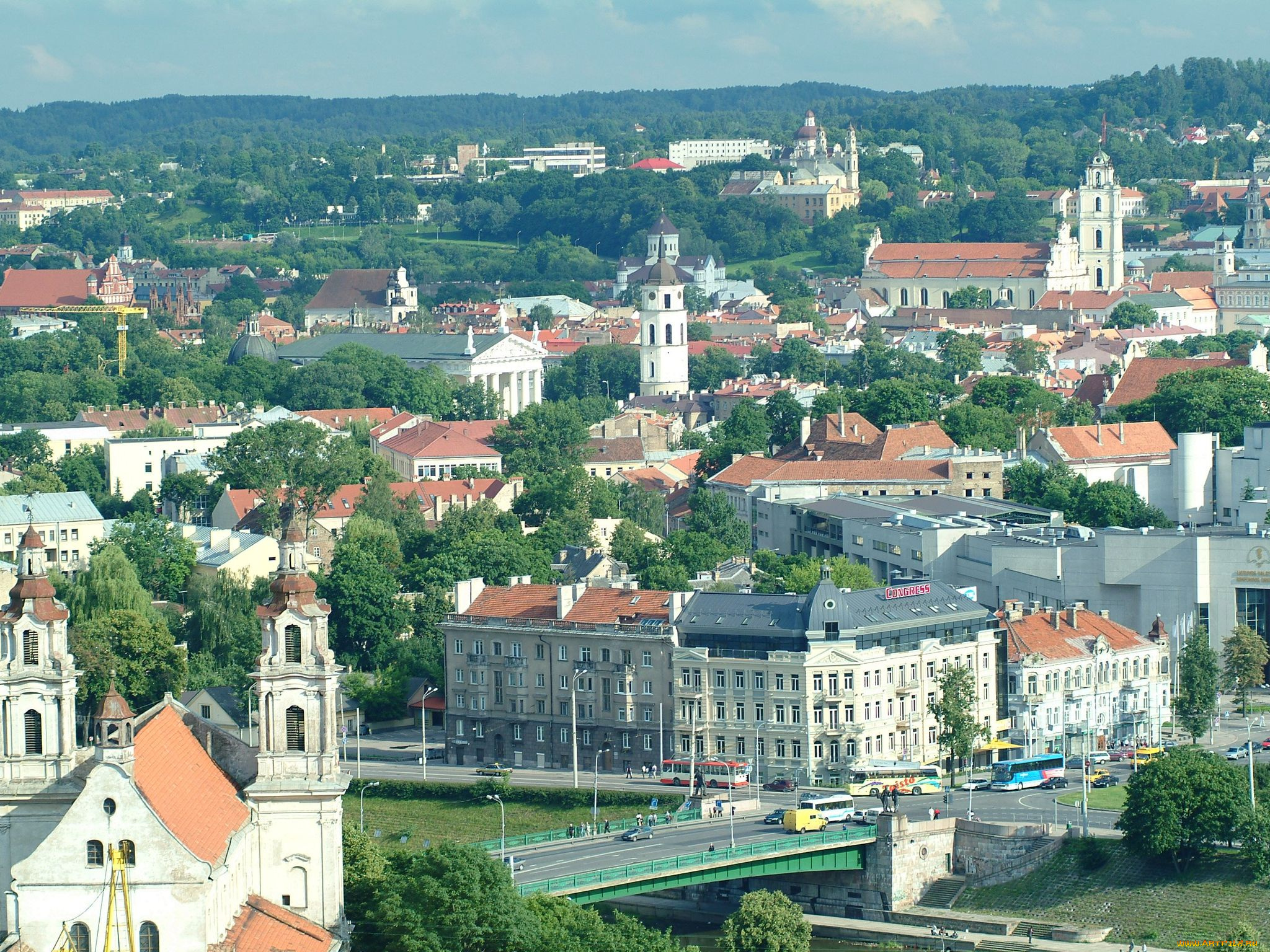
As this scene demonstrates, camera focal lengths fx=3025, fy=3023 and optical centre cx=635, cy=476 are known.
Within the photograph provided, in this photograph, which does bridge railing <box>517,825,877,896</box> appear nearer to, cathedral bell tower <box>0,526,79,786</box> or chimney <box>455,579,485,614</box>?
cathedral bell tower <box>0,526,79,786</box>

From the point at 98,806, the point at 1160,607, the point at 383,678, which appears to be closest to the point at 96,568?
the point at 383,678

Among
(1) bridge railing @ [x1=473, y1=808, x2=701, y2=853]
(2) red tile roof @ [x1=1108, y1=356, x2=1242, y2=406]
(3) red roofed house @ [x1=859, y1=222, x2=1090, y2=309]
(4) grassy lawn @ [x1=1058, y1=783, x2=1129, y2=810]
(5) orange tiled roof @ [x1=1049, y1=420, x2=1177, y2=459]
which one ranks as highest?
(3) red roofed house @ [x1=859, y1=222, x2=1090, y2=309]

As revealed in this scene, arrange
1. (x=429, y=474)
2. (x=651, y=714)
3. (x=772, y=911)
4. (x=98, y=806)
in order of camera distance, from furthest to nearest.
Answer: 1. (x=429, y=474)
2. (x=651, y=714)
3. (x=772, y=911)
4. (x=98, y=806)

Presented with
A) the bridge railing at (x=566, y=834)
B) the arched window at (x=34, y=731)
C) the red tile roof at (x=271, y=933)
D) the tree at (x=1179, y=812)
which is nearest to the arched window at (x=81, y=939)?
the red tile roof at (x=271, y=933)

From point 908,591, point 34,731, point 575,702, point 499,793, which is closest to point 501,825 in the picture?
point 499,793

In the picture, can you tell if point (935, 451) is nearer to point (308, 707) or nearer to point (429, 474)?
point (429, 474)

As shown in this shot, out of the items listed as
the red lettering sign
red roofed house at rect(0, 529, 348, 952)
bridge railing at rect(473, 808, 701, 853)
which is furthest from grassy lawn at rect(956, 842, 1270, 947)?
red roofed house at rect(0, 529, 348, 952)

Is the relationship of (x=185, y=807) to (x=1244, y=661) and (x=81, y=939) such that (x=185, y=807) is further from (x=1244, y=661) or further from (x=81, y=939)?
(x=1244, y=661)
